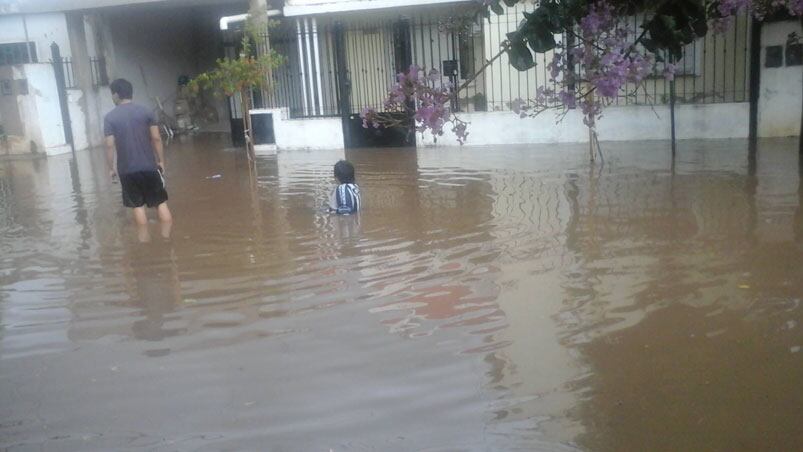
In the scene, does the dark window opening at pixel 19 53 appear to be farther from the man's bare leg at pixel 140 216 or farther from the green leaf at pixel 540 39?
the green leaf at pixel 540 39

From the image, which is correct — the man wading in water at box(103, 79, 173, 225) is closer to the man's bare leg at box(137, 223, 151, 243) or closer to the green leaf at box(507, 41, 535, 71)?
the man's bare leg at box(137, 223, 151, 243)

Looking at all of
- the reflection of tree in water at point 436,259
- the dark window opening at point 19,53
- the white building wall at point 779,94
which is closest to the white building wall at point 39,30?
the dark window opening at point 19,53

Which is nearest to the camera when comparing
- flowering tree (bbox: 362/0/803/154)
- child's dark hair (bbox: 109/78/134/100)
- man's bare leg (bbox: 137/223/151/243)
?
flowering tree (bbox: 362/0/803/154)

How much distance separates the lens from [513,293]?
6039 millimetres

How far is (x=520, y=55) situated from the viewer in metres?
3.59

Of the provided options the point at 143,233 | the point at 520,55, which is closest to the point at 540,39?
the point at 520,55

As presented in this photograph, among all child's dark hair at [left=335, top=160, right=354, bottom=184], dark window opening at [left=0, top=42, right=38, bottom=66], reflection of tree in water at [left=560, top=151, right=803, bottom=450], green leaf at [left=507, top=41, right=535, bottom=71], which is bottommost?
reflection of tree in water at [left=560, top=151, right=803, bottom=450]

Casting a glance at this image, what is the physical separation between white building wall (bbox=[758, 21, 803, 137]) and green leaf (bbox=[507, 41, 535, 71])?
1189cm

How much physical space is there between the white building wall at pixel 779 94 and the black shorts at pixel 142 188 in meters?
10.4

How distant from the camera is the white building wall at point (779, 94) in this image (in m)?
13.9

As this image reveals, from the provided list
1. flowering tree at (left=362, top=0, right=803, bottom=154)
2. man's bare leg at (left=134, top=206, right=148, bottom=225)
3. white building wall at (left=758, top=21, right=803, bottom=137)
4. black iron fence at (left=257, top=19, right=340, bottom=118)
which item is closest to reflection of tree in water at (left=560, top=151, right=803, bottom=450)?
flowering tree at (left=362, top=0, right=803, bottom=154)

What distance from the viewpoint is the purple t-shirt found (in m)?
8.23

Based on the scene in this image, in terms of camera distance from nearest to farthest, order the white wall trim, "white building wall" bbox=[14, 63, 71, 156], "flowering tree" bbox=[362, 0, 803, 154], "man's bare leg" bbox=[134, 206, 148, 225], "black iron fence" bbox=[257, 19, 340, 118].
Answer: "flowering tree" bbox=[362, 0, 803, 154] → "man's bare leg" bbox=[134, 206, 148, 225] → the white wall trim → "black iron fence" bbox=[257, 19, 340, 118] → "white building wall" bbox=[14, 63, 71, 156]

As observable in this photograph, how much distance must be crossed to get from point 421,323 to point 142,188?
4228mm
